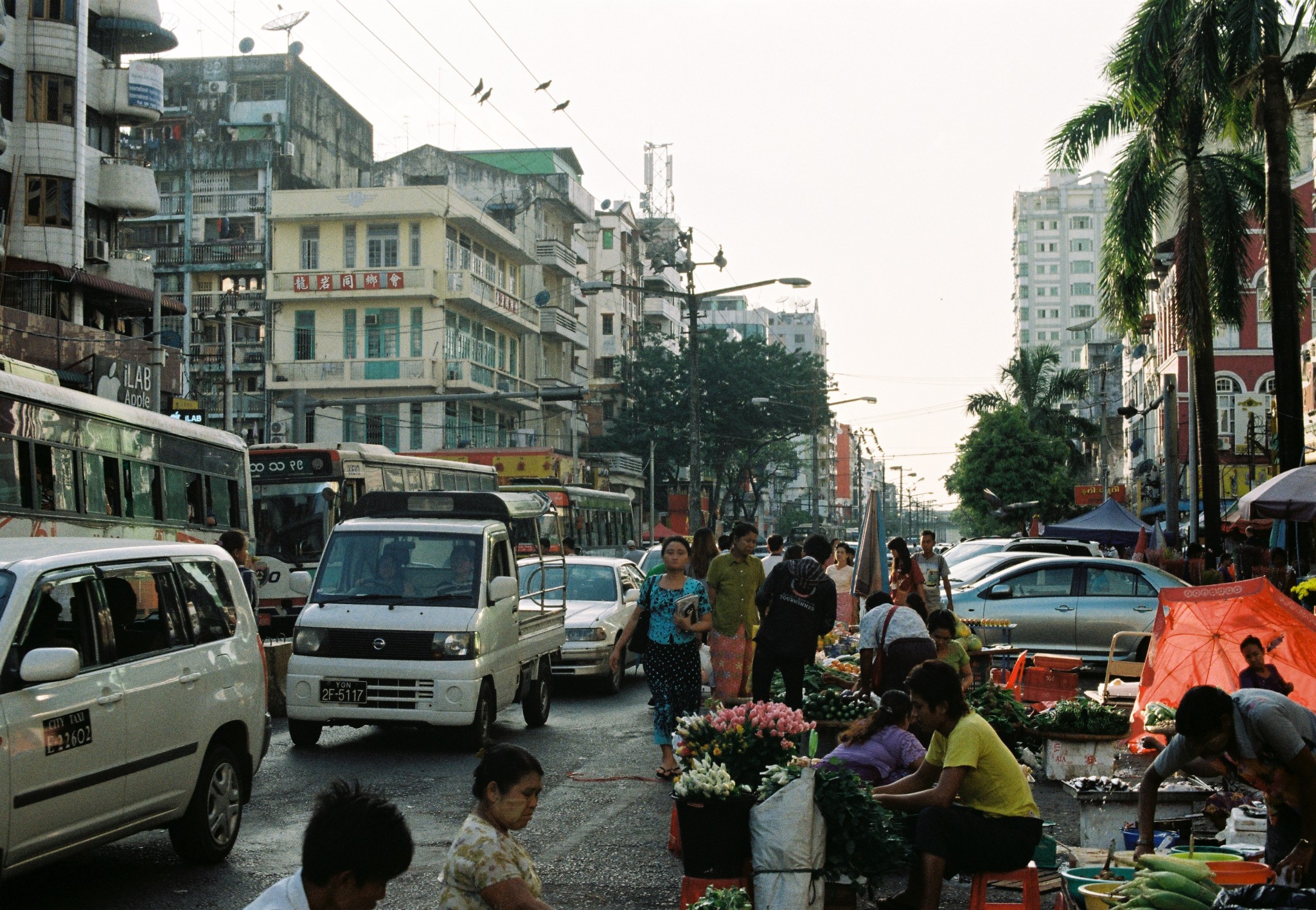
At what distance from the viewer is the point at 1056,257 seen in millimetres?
158375

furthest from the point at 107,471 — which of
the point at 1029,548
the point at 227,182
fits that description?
the point at 227,182

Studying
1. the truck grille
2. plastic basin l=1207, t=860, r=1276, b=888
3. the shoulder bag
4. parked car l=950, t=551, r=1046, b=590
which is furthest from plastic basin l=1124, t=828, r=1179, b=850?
parked car l=950, t=551, r=1046, b=590

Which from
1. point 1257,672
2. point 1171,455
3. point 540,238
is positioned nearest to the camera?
point 1257,672

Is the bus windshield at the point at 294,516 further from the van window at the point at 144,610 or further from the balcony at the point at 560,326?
the balcony at the point at 560,326

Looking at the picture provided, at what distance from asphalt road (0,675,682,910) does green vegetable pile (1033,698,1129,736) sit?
295 centimetres

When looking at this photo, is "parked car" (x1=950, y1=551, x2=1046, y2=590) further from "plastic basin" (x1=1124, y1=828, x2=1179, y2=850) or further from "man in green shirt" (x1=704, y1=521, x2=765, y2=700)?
"plastic basin" (x1=1124, y1=828, x2=1179, y2=850)

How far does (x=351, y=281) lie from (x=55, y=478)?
4003 cm

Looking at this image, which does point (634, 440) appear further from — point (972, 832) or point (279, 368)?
point (972, 832)

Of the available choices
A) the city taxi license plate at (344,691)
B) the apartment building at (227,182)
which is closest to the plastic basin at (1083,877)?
the city taxi license plate at (344,691)

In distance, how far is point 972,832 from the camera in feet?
20.6

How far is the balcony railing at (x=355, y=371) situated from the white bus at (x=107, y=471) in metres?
31.4

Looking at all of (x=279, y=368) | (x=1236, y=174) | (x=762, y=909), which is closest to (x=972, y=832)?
(x=762, y=909)

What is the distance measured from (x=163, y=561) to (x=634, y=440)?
6224 cm

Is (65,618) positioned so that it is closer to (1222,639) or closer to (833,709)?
(833,709)
